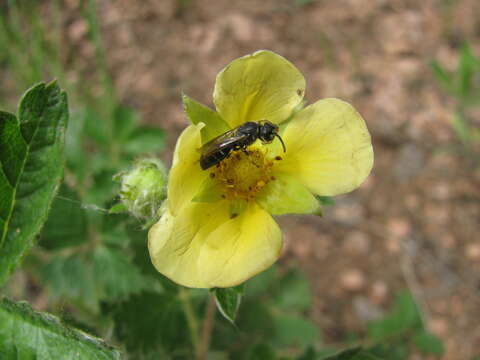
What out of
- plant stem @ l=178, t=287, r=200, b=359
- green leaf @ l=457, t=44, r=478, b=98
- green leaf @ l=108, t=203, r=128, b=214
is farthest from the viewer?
green leaf @ l=457, t=44, r=478, b=98

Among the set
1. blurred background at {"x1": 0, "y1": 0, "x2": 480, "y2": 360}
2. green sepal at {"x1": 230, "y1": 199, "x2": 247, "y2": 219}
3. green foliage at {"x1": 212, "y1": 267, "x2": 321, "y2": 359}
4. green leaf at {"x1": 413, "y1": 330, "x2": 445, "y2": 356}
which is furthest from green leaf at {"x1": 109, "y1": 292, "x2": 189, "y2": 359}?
green leaf at {"x1": 413, "y1": 330, "x2": 445, "y2": 356}

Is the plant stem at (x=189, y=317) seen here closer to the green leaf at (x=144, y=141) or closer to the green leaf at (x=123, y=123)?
the green leaf at (x=144, y=141)

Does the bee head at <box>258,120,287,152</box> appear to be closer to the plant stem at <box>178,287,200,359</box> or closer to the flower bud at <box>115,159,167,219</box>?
the flower bud at <box>115,159,167,219</box>

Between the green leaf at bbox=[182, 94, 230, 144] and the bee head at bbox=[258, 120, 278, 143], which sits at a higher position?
the green leaf at bbox=[182, 94, 230, 144]

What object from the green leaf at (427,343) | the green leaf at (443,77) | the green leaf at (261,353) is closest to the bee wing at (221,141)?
the green leaf at (261,353)

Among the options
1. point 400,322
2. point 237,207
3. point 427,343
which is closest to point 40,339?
point 237,207

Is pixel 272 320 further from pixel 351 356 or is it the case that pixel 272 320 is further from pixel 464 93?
pixel 464 93

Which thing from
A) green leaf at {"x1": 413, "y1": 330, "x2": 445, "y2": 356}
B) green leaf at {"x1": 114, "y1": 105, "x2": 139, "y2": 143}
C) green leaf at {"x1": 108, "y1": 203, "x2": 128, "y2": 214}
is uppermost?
green leaf at {"x1": 108, "y1": 203, "x2": 128, "y2": 214}
